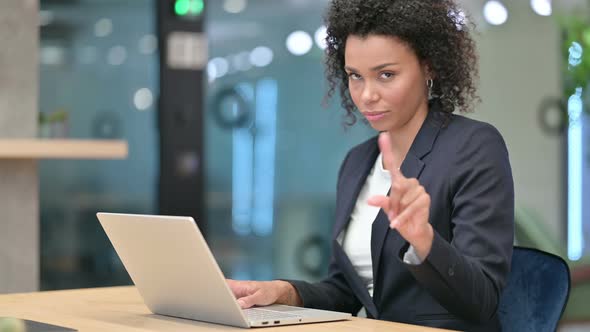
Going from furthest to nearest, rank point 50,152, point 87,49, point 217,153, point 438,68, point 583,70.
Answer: point 583,70 → point 217,153 → point 87,49 → point 50,152 → point 438,68

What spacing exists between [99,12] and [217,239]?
1.07 metres

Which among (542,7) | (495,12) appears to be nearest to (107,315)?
(495,12)

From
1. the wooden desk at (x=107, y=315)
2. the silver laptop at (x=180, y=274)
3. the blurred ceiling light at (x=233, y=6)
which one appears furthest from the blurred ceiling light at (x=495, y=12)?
the silver laptop at (x=180, y=274)

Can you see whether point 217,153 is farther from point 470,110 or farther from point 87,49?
point 470,110

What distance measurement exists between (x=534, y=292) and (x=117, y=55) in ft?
8.71

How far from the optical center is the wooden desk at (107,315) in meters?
1.75

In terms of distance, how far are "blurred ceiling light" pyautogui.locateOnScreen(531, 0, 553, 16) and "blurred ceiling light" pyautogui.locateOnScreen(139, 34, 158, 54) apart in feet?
6.19

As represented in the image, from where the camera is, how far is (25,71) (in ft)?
13.0

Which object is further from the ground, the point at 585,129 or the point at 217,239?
the point at 585,129

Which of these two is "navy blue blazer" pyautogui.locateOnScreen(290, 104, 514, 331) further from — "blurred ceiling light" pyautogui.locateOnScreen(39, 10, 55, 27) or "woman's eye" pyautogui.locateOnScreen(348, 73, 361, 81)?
"blurred ceiling light" pyautogui.locateOnScreen(39, 10, 55, 27)

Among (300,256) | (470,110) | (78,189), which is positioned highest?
(470,110)

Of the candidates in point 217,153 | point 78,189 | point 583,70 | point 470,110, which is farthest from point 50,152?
point 583,70

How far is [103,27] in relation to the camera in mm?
4254

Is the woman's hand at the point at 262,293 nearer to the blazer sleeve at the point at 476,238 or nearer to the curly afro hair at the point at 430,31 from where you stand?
the blazer sleeve at the point at 476,238
